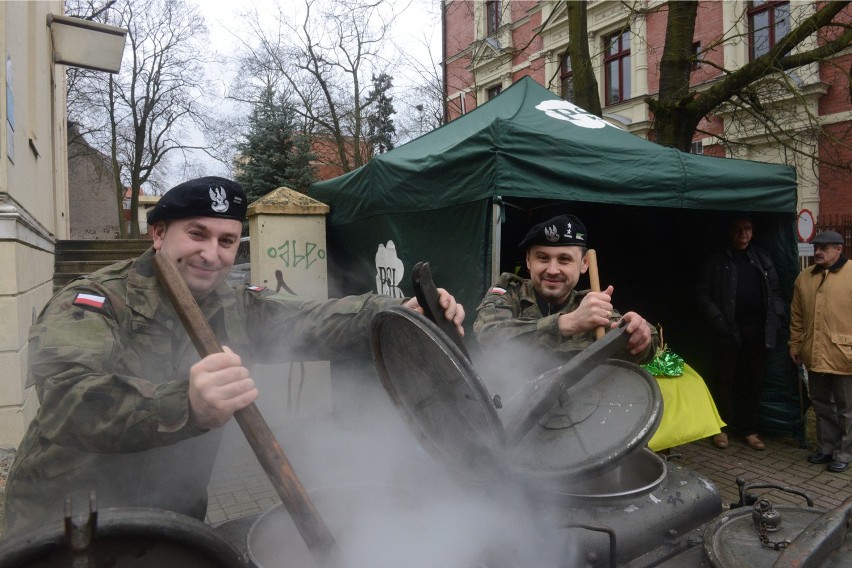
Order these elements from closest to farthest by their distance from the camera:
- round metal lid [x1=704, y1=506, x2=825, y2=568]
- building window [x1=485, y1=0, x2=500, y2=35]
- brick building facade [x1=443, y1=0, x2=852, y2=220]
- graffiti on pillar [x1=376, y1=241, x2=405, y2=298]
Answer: round metal lid [x1=704, y1=506, x2=825, y2=568] < graffiti on pillar [x1=376, y1=241, x2=405, y2=298] < brick building facade [x1=443, y1=0, x2=852, y2=220] < building window [x1=485, y1=0, x2=500, y2=35]

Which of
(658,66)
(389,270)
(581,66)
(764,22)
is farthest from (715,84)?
(764,22)

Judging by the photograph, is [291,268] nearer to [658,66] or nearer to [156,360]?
[156,360]

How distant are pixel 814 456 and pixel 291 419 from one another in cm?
475

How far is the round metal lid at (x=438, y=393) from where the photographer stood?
4.31 ft

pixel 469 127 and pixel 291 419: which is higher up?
pixel 469 127

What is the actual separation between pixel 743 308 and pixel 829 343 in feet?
2.33

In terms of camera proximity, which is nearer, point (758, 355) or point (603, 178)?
point (603, 178)

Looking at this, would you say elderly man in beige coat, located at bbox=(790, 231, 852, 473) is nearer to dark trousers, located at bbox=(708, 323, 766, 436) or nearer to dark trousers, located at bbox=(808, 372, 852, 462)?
dark trousers, located at bbox=(808, 372, 852, 462)

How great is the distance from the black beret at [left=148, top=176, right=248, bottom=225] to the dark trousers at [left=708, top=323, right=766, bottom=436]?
5.00 meters

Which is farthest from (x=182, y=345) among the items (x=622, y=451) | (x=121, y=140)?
(x=121, y=140)

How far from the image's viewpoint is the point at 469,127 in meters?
4.94

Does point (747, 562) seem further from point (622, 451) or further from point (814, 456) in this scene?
point (814, 456)

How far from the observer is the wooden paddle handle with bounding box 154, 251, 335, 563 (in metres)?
1.15

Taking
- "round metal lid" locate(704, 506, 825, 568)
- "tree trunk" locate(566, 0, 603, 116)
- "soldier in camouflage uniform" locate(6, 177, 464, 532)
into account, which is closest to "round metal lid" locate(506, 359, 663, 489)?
"round metal lid" locate(704, 506, 825, 568)
